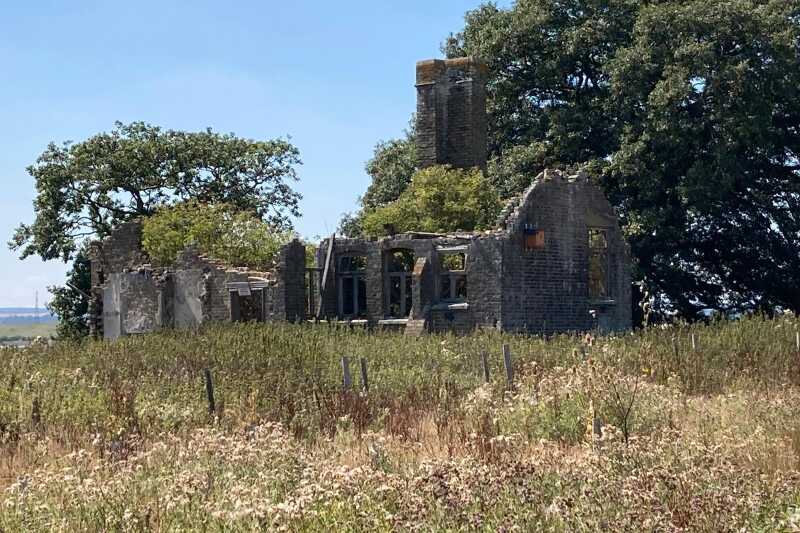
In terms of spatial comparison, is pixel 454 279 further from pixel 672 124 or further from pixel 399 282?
pixel 672 124

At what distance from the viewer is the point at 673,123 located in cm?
3338

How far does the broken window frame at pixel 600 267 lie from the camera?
30.7 meters

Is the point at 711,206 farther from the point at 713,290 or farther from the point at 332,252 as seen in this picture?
the point at 332,252

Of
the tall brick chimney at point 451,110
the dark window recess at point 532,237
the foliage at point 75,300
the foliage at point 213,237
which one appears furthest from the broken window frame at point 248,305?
the foliage at point 75,300

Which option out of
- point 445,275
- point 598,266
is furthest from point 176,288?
point 598,266

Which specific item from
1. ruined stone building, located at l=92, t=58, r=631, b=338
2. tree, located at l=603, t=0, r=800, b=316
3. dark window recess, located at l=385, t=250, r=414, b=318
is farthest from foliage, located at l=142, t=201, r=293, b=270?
tree, located at l=603, t=0, r=800, b=316

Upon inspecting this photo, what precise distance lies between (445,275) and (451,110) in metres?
7.36

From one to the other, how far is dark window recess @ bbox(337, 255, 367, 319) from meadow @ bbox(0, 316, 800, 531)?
7526 millimetres

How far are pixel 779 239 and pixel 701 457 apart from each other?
2943 cm

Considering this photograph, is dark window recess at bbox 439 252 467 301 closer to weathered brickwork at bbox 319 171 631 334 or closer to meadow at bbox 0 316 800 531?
weathered brickwork at bbox 319 171 631 334

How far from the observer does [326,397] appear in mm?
14461

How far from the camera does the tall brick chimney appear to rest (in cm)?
3394

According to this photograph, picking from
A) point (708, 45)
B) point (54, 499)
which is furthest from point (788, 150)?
point (54, 499)

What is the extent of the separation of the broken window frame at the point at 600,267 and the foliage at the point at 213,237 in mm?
9413
